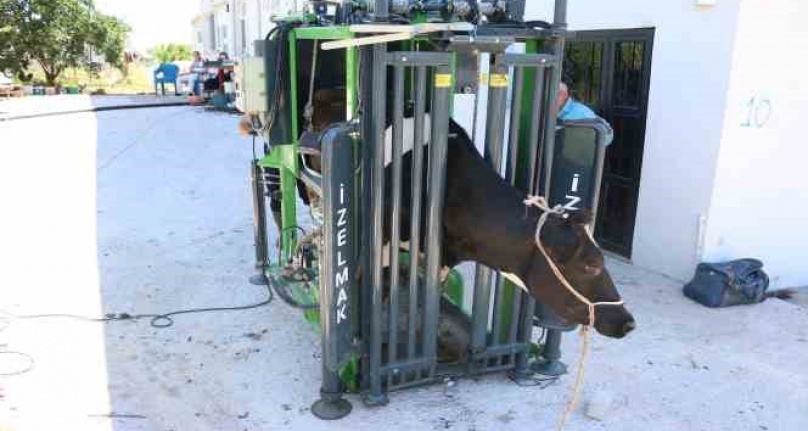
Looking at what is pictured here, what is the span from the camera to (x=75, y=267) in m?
5.12

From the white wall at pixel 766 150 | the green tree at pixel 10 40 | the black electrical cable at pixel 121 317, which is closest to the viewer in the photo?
the black electrical cable at pixel 121 317

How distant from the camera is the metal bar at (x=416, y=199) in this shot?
9.27 feet

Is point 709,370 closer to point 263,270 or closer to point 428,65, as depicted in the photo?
point 428,65

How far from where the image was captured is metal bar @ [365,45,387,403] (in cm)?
275

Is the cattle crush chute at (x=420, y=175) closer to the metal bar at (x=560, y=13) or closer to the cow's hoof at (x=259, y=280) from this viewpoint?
the metal bar at (x=560, y=13)

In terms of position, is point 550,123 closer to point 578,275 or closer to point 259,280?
point 578,275

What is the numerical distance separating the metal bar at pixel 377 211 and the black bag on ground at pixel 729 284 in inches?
100

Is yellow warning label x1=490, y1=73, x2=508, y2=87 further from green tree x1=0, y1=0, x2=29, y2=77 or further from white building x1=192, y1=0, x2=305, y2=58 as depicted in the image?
green tree x1=0, y1=0, x2=29, y2=77

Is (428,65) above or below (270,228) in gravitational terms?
above

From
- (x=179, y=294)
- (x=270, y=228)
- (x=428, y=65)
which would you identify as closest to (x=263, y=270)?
(x=179, y=294)

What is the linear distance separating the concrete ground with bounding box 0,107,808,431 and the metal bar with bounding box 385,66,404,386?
373 mm

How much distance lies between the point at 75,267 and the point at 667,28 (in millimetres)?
4732

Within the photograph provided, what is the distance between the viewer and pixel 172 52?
151 ft

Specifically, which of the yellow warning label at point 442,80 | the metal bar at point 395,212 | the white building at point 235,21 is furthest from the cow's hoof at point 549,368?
the white building at point 235,21
